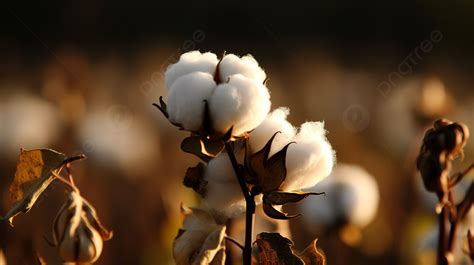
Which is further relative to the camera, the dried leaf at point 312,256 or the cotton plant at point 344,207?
the cotton plant at point 344,207

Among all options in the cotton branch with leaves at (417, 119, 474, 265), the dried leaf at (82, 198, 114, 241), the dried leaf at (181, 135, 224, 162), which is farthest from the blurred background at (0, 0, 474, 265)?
the cotton branch with leaves at (417, 119, 474, 265)

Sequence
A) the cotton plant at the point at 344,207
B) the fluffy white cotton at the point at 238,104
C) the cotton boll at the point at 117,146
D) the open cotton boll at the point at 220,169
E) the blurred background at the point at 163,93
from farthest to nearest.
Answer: the cotton boll at the point at 117,146
the blurred background at the point at 163,93
the cotton plant at the point at 344,207
the open cotton boll at the point at 220,169
the fluffy white cotton at the point at 238,104

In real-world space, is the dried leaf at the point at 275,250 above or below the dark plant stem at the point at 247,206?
below

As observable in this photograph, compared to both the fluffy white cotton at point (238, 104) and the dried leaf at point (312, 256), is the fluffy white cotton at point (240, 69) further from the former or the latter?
the dried leaf at point (312, 256)

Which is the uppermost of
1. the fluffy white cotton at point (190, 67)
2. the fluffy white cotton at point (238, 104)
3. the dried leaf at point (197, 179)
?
the fluffy white cotton at point (190, 67)

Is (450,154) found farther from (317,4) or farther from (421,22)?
(317,4)

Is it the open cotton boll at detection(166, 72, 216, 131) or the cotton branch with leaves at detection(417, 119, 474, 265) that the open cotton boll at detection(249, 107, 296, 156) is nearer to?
the open cotton boll at detection(166, 72, 216, 131)

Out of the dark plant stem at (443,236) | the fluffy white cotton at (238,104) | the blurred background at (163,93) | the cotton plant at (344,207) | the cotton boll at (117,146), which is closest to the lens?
the fluffy white cotton at (238,104)

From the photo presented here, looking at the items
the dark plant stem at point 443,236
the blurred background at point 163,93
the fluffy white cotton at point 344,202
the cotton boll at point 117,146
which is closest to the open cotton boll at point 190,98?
the dark plant stem at point 443,236
